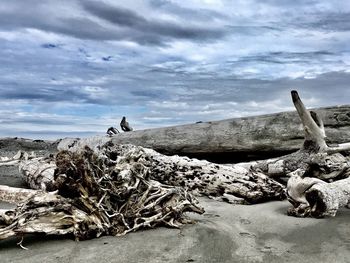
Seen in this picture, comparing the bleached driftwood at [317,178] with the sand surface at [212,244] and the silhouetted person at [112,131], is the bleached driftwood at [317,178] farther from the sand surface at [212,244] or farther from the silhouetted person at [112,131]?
the silhouetted person at [112,131]

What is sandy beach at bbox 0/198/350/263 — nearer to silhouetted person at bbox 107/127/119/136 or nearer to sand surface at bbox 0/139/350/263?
sand surface at bbox 0/139/350/263

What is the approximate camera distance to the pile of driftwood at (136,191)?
392 centimetres

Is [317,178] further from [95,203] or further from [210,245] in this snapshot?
[95,203]

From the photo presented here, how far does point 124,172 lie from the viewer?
4648 mm

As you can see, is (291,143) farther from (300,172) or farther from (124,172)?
(124,172)

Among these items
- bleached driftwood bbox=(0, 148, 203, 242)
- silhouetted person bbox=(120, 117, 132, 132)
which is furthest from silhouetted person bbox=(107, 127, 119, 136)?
bleached driftwood bbox=(0, 148, 203, 242)

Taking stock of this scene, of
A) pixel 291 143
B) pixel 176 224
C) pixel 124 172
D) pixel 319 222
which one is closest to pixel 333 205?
pixel 319 222

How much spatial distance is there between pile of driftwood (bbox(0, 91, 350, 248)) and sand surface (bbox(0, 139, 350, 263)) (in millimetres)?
149

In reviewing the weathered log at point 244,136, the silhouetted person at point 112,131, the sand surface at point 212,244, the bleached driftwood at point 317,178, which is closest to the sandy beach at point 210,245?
the sand surface at point 212,244

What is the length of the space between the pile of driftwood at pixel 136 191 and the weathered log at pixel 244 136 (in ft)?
5.26

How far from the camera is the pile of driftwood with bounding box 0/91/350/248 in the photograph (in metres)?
3.92

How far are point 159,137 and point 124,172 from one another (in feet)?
16.9

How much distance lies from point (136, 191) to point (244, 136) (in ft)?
16.0

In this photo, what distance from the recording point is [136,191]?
4508 mm
